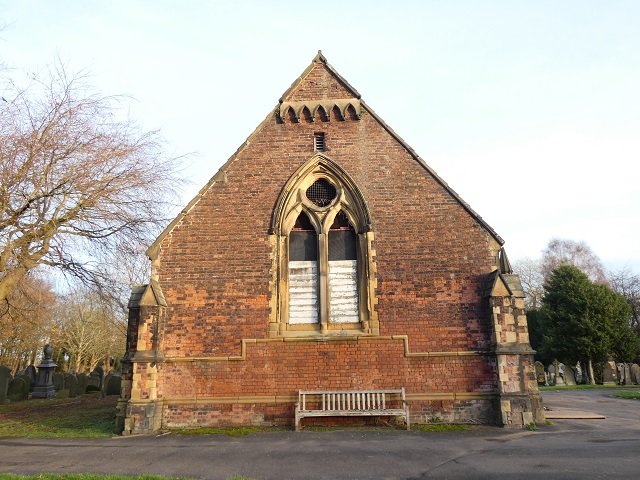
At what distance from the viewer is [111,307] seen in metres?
13.8

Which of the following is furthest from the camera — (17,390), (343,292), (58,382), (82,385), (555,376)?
(555,376)

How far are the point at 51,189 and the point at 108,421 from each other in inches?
227

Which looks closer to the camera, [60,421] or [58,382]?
[60,421]

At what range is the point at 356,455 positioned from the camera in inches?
283

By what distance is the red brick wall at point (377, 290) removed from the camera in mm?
10141

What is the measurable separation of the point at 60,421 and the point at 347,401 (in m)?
7.20

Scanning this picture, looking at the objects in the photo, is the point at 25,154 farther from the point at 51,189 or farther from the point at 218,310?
the point at 218,310

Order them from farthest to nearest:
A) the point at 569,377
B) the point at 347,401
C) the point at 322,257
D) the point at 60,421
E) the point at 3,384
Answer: the point at 569,377 < the point at 3,384 < the point at 60,421 < the point at 322,257 < the point at 347,401

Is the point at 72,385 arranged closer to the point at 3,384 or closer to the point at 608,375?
the point at 3,384

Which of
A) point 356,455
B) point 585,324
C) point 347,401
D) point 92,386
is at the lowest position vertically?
point 356,455

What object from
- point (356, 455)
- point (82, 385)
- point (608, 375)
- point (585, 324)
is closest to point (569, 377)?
point (608, 375)

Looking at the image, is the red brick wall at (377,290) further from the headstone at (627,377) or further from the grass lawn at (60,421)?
the headstone at (627,377)

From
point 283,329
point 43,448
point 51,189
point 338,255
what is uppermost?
point 51,189

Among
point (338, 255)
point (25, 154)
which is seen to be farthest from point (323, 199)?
point (25, 154)
